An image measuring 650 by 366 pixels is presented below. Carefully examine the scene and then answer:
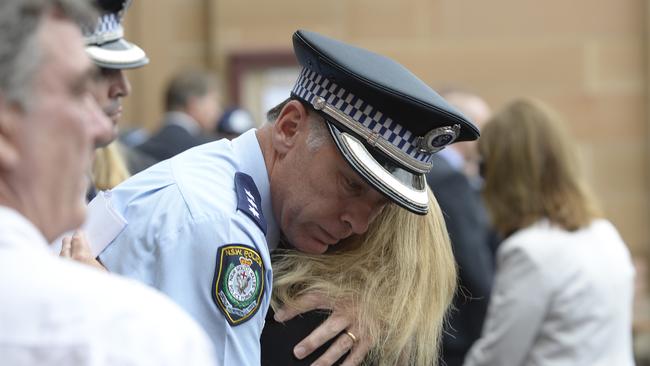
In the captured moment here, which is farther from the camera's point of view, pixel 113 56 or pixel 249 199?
pixel 113 56

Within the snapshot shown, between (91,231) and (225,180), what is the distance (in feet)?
0.96

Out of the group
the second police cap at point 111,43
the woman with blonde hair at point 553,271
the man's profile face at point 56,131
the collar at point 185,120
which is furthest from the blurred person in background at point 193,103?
the man's profile face at point 56,131

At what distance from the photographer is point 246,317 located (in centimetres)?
235

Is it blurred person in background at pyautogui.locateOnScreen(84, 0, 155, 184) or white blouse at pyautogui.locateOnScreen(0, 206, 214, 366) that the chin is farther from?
white blouse at pyautogui.locateOnScreen(0, 206, 214, 366)

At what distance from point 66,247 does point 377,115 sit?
27.2 inches

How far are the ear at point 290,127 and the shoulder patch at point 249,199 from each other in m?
0.11

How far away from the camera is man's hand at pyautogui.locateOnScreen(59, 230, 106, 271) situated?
8.32 feet

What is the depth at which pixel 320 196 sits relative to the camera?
2.72 meters

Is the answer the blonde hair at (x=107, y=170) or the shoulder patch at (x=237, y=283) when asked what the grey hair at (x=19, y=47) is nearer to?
the shoulder patch at (x=237, y=283)

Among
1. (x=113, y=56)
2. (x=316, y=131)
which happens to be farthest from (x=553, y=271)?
(x=316, y=131)

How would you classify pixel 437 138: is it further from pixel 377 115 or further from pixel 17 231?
pixel 17 231

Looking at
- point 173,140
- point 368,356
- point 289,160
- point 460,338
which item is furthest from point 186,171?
point 173,140

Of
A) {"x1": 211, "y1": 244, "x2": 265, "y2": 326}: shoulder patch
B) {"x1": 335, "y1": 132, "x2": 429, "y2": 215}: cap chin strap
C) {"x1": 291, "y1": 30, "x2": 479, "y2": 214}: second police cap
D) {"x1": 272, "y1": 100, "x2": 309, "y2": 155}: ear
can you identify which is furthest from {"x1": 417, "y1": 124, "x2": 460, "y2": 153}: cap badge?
{"x1": 211, "y1": 244, "x2": 265, "y2": 326}: shoulder patch

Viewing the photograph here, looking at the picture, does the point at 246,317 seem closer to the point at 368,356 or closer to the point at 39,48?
the point at 368,356
